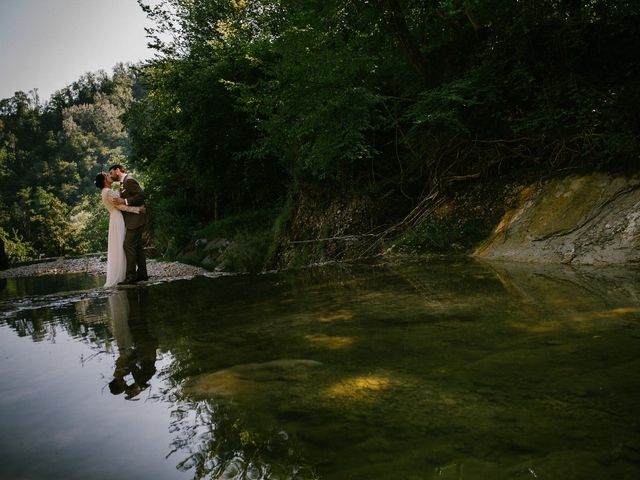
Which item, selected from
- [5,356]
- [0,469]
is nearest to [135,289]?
[5,356]

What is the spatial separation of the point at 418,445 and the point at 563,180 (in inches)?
245

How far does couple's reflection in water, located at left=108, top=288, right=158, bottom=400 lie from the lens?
2.23 meters

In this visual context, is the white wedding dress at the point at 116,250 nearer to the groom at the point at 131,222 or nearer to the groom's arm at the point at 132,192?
the groom at the point at 131,222

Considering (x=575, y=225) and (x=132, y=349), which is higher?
(x=575, y=225)

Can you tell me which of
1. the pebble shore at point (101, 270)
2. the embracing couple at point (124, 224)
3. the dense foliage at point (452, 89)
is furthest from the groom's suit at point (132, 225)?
the dense foliage at point (452, 89)

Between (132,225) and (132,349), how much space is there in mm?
5550

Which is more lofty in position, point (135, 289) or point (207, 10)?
point (207, 10)

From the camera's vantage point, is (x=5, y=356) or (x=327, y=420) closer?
(x=327, y=420)

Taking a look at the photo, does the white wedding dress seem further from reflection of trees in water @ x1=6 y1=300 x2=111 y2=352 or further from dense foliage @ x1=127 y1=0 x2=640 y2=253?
dense foliage @ x1=127 y1=0 x2=640 y2=253

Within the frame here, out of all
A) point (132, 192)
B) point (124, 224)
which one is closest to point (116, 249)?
point (124, 224)

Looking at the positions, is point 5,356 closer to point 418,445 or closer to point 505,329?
point 418,445

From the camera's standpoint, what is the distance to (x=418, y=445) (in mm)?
1360

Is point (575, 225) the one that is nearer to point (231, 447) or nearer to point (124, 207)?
point (231, 447)

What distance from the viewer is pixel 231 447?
147 centimetres
